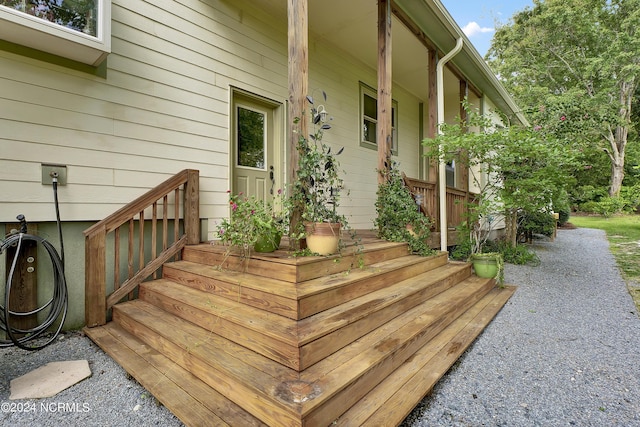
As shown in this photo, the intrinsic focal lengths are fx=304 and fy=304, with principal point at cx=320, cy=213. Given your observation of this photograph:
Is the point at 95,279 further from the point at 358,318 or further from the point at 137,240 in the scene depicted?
the point at 358,318

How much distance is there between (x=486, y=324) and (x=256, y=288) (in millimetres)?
2120

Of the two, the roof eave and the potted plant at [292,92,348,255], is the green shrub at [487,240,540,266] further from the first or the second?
the potted plant at [292,92,348,255]

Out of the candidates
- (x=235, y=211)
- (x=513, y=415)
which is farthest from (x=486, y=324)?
(x=235, y=211)

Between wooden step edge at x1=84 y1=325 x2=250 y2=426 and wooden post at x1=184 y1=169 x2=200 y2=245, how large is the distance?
1134mm

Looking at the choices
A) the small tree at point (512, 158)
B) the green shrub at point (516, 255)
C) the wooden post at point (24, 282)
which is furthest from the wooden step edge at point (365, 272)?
the green shrub at point (516, 255)

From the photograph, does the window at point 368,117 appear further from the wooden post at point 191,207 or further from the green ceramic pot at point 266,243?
the green ceramic pot at point 266,243

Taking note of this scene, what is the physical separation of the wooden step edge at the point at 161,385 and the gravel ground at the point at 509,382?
8cm

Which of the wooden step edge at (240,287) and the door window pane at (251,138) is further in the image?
the door window pane at (251,138)

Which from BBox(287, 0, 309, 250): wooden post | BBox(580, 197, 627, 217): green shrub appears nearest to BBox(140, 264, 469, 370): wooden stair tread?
BBox(287, 0, 309, 250): wooden post

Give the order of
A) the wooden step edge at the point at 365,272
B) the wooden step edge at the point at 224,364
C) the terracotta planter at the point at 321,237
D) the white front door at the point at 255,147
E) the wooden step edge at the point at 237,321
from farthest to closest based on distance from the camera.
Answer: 1. the white front door at the point at 255,147
2. the terracotta planter at the point at 321,237
3. the wooden step edge at the point at 365,272
4. the wooden step edge at the point at 237,321
5. the wooden step edge at the point at 224,364

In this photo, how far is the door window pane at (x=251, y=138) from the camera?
396cm

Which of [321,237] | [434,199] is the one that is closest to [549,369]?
[321,237]

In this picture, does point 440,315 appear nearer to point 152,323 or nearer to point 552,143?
point 152,323

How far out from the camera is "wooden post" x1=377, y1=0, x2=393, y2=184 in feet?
11.8
